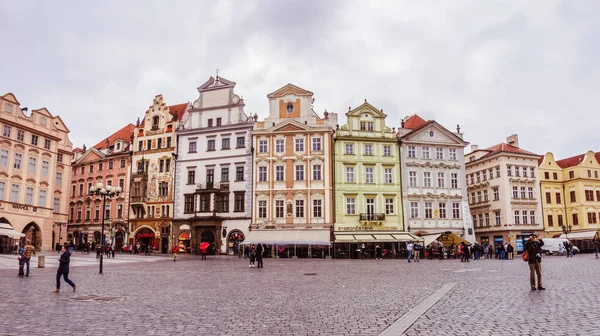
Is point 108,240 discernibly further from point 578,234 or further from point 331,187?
point 578,234

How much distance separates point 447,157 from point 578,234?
74.5 feet

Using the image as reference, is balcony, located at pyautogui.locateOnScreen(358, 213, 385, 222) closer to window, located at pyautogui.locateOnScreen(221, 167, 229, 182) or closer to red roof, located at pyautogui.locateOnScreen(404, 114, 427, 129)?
red roof, located at pyautogui.locateOnScreen(404, 114, 427, 129)

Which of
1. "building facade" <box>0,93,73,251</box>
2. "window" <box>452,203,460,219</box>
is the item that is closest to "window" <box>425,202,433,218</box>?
"window" <box>452,203,460,219</box>

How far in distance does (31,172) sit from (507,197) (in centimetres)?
5533

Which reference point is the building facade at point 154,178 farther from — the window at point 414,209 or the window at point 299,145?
the window at point 414,209

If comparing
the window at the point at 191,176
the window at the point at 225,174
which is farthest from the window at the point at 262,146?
the window at the point at 191,176

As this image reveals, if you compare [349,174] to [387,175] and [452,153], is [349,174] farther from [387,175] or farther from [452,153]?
[452,153]

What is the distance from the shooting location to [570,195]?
69.6m

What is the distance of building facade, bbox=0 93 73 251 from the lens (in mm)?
49062

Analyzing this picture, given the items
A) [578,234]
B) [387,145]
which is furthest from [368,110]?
[578,234]

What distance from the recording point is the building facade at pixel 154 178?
56.3 meters

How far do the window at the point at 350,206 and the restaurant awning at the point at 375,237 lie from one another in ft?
7.38

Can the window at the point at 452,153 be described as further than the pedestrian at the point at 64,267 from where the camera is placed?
Yes

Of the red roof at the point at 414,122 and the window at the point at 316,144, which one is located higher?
the red roof at the point at 414,122
